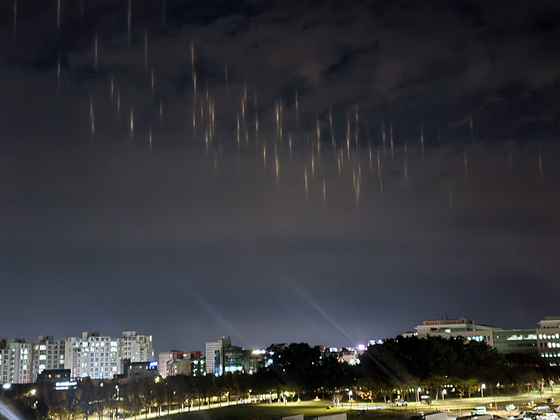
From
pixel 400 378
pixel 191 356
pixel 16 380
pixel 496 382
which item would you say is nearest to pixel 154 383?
pixel 400 378

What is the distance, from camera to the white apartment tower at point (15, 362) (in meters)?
110

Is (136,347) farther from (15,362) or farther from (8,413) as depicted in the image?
(8,413)

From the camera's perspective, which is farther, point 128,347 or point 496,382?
point 128,347

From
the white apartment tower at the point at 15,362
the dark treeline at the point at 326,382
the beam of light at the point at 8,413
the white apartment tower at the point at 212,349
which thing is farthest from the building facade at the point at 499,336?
the beam of light at the point at 8,413

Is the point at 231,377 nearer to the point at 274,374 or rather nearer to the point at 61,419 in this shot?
the point at 274,374

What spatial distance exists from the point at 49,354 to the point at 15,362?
10.3 m

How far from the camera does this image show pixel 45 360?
402 ft

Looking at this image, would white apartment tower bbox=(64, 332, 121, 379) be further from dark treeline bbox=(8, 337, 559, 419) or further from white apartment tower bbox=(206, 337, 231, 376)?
dark treeline bbox=(8, 337, 559, 419)

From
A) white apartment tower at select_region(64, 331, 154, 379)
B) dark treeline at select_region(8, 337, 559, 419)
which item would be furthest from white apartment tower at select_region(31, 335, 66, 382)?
dark treeline at select_region(8, 337, 559, 419)

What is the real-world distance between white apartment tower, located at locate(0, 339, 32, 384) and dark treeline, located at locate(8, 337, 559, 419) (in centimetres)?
4760

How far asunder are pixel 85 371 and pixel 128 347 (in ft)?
49.0

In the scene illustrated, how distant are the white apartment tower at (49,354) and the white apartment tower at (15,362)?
3.53 metres

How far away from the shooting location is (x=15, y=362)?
11331 centimetres

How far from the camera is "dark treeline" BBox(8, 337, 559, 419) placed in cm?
5172
